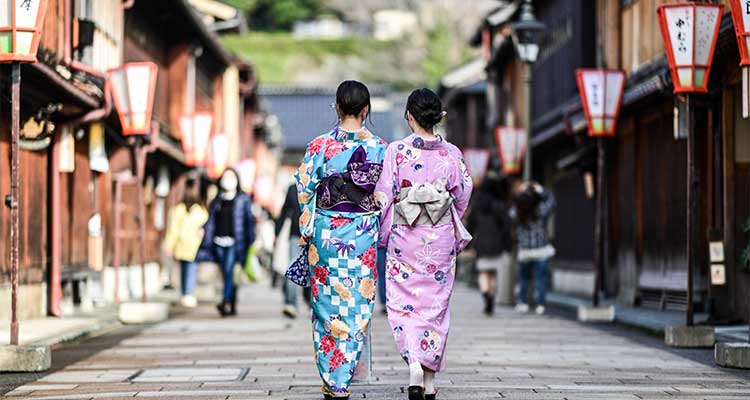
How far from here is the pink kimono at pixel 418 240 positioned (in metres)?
8.04

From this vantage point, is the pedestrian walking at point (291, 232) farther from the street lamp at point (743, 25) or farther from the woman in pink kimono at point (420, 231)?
the woman in pink kimono at point (420, 231)

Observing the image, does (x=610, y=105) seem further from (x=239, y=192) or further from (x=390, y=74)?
(x=390, y=74)

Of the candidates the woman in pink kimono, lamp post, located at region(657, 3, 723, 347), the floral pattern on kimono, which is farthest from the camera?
lamp post, located at region(657, 3, 723, 347)

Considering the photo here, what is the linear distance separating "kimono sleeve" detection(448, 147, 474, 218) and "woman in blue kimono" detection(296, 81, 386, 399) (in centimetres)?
51

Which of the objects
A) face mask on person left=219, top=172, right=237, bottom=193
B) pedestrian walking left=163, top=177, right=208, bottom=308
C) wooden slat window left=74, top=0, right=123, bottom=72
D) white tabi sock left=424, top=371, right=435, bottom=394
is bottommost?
white tabi sock left=424, top=371, right=435, bottom=394

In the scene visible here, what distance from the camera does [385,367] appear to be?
412 inches

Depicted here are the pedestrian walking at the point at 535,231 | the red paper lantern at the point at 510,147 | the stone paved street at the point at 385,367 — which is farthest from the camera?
the red paper lantern at the point at 510,147

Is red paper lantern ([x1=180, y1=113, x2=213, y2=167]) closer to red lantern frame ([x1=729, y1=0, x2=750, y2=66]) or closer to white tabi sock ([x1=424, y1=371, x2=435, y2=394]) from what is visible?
red lantern frame ([x1=729, y1=0, x2=750, y2=66])

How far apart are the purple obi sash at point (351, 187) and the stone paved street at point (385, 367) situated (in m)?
1.27

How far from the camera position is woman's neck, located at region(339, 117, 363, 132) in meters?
8.08

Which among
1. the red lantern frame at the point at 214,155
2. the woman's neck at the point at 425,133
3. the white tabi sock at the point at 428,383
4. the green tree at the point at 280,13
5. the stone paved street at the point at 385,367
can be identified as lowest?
the stone paved street at the point at 385,367

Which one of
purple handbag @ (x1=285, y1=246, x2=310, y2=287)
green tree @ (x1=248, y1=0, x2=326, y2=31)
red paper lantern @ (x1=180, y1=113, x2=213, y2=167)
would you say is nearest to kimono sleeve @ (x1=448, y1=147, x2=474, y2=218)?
purple handbag @ (x1=285, y1=246, x2=310, y2=287)

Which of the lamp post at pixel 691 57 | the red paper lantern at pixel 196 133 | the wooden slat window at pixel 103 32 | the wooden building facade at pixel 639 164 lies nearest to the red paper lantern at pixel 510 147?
the wooden building facade at pixel 639 164

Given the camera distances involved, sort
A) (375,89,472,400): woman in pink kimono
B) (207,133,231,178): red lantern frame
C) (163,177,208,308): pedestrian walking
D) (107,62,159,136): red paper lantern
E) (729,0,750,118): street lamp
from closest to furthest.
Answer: (375,89,472,400): woman in pink kimono, (729,0,750,118): street lamp, (107,62,159,136): red paper lantern, (163,177,208,308): pedestrian walking, (207,133,231,178): red lantern frame
